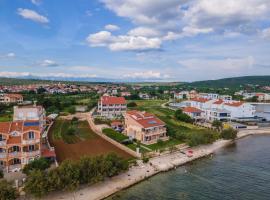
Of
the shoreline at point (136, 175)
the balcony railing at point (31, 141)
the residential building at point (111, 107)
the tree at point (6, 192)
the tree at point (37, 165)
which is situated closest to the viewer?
the tree at point (6, 192)

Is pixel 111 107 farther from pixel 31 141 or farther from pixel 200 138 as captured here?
pixel 31 141

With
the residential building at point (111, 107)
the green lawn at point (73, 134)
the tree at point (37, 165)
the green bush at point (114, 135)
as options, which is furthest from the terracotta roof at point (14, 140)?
the residential building at point (111, 107)

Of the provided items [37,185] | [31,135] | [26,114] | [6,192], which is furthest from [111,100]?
[6,192]

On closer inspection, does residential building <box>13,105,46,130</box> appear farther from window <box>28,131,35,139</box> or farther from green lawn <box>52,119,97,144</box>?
window <box>28,131,35,139</box>

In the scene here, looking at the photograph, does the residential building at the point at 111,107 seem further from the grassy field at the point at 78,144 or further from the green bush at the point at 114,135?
the green bush at the point at 114,135

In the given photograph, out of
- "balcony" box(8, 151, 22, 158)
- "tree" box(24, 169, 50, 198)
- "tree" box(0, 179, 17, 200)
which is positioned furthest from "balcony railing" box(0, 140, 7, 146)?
"tree" box(0, 179, 17, 200)

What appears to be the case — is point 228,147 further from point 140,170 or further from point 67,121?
point 67,121

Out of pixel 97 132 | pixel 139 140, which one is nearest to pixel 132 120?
pixel 139 140
